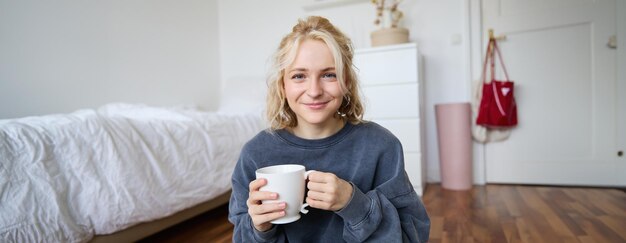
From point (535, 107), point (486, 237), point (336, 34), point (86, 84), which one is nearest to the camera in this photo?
point (336, 34)

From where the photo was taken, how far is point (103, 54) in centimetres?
221

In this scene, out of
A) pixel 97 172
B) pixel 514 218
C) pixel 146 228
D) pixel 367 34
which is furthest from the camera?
pixel 367 34

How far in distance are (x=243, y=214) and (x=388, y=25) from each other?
1961 millimetres

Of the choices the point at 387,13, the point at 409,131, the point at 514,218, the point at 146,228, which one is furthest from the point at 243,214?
the point at 387,13

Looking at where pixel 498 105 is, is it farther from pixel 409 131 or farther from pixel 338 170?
pixel 338 170

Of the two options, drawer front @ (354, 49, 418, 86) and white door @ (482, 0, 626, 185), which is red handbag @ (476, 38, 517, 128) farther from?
drawer front @ (354, 49, 418, 86)

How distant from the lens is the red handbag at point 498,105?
2.23 m

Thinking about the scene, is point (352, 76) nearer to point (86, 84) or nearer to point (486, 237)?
point (486, 237)

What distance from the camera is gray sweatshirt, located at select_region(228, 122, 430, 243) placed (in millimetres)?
664

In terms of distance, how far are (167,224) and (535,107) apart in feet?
7.35

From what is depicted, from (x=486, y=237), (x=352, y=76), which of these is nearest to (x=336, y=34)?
(x=352, y=76)

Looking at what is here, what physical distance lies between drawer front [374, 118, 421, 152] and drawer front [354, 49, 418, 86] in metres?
0.24

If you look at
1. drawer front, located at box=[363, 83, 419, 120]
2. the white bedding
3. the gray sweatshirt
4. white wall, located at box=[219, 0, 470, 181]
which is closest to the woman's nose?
the gray sweatshirt

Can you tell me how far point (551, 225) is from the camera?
1.51m
